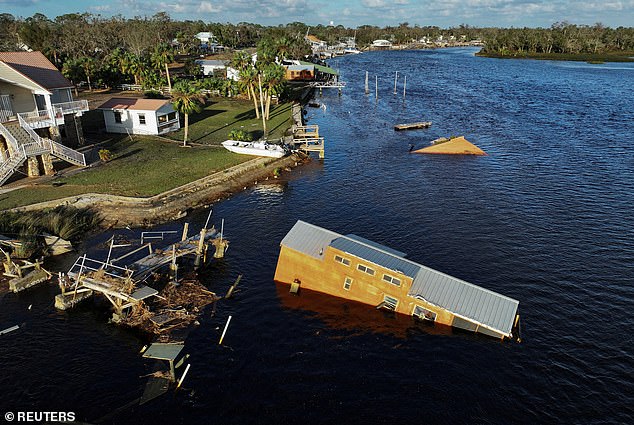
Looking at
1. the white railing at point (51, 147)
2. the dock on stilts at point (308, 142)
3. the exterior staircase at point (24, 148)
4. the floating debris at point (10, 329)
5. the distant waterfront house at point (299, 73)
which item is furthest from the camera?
the distant waterfront house at point (299, 73)

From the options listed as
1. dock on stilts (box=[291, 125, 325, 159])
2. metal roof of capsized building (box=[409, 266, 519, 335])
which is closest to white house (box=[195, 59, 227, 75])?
dock on stilts (box=[291, 125, 325, 159])

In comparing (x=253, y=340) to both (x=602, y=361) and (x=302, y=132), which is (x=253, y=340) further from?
(x=302, y=132)

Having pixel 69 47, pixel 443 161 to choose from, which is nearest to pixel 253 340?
pixel 443 161

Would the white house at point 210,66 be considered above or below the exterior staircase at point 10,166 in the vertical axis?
above

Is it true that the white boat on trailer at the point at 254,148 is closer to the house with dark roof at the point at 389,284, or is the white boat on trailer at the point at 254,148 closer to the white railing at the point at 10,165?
the white railing at the point at 10,165

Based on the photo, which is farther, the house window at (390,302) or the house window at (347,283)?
the house window at (347,283)

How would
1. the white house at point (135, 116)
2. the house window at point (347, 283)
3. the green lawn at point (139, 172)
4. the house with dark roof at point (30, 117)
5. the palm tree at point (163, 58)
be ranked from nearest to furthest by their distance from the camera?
the house window at point (347, 283) → the green lawn at point (139, 172) → the house with dark roof at point (30, 117) → the white house at point (135, 116) → the palm tree at point (163, 58)

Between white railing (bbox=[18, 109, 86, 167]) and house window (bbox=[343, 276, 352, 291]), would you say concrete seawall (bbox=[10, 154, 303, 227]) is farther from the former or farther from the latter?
house window (bbox=[343, 276, 352, 291])

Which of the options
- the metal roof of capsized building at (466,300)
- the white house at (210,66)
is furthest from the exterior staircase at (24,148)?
the white house at (210,66)
